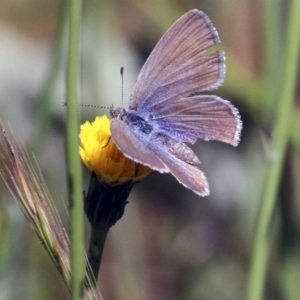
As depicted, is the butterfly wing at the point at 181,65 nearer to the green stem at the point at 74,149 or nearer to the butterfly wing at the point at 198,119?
the butterfly wing at the point at 198,119

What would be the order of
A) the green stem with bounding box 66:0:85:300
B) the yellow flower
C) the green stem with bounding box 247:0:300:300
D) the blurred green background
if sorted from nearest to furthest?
the green stem with bounding box 66:0:85:300 < the green stem with bounding box 247:0:300:300 < the yellow flower < the blurred green background

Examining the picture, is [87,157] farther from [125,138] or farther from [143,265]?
[143,265]

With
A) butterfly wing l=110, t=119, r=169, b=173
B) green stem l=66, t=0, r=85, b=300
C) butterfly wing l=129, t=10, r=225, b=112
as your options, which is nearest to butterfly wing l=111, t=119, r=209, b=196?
butterfly wing l=110, t=119, r=169, b=173

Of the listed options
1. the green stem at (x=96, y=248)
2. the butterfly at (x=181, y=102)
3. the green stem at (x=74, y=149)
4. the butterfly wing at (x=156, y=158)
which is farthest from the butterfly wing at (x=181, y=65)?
the green stem at (x=74, y=149)

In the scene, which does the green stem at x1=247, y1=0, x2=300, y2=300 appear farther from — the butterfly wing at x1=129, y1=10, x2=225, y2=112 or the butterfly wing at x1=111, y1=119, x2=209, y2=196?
the butterfly wing at x1=129, y1=10, x2=225, y2=112

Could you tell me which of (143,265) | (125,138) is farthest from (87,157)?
(143,265)

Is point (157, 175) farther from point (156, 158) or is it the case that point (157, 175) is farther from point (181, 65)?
point (156, 158)

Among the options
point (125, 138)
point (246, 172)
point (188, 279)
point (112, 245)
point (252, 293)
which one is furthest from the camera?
point (112, 245)
